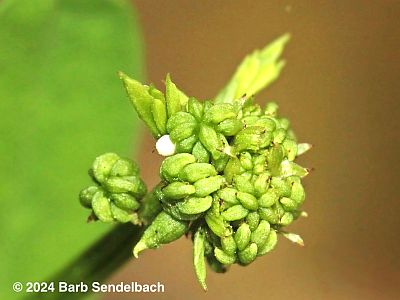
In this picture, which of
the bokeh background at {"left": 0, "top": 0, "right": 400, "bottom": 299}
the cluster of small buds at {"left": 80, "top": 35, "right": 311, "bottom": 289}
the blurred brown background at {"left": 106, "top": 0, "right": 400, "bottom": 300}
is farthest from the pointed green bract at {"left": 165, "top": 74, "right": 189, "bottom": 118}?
the blurred brown background at {"left": 106, "top": 0, "right": 400, "bottom": 300}

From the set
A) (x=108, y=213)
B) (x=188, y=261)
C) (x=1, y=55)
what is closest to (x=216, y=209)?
(x=108, y=213)

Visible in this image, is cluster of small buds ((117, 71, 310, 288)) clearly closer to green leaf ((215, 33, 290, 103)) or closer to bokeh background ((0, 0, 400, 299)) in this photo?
green leaf ((215, 33, 290, 103))

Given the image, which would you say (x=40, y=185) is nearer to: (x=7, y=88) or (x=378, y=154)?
(x=7, y=88)

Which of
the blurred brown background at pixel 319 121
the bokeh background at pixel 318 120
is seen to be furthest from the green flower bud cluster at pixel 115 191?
the blurred brown background at pixel 319 121

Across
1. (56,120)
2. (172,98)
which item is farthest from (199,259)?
(56,120)

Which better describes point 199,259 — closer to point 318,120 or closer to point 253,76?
point 253,76

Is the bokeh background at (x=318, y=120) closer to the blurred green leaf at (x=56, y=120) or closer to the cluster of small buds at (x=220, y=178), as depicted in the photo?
the blurred green leaf at (x=56, y=120)
